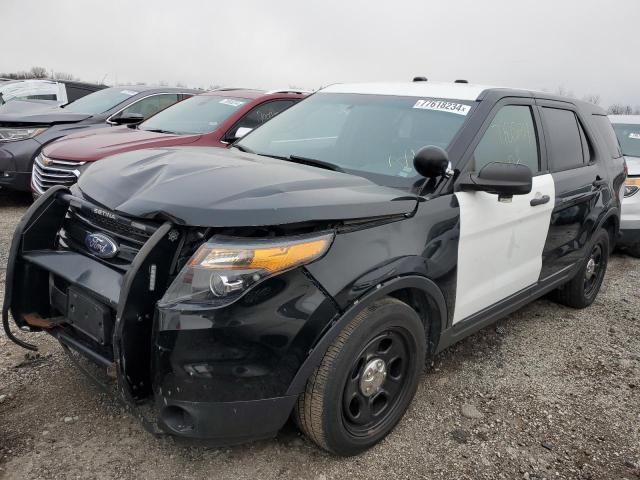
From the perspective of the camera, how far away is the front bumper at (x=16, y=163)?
21.2ft

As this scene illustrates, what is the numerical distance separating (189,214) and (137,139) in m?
3.66

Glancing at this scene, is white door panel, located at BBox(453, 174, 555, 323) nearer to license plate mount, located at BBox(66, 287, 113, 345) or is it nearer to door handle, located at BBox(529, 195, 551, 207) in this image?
door handle, located at BBox(529, 195, 551, 207)

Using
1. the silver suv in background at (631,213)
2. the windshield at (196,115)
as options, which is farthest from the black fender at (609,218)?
the windshield at (196,115)

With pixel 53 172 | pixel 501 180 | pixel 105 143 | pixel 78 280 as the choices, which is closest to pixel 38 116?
pixel 53 172

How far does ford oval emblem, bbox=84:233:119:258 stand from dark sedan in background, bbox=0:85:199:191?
15.5ft

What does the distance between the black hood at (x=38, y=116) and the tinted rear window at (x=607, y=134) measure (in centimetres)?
621

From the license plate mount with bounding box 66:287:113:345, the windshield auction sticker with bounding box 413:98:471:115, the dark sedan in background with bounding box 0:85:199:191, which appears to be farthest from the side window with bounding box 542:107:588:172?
the dark sedan in background with bounding box 0:85:199:191

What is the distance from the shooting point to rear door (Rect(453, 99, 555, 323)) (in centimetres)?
281

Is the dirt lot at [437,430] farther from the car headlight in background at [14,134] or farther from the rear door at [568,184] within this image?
the car headlight in background at [14,134]

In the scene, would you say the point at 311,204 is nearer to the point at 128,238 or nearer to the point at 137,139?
the point at 128,238

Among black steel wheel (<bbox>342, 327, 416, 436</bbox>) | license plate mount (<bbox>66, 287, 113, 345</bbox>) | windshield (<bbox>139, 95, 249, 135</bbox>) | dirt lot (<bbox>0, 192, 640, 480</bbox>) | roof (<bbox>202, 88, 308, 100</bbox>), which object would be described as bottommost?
dirt lot (<bbox>0, 192, 640, 480</bbox>)

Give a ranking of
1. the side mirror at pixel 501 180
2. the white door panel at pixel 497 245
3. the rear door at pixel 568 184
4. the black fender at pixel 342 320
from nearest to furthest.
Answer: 1. the black fender at pixel 342 320
2. the side mirror at pixel 501 180
3. the white door panel at pixel 497 245
4. the rear door at pixel 568 184

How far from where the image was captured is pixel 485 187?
2689 millimetres

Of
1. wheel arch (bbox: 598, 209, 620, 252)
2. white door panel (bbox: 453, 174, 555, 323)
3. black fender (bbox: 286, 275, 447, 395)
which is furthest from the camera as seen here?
wheel arch (bbox: 598, 209, 620, 252)
